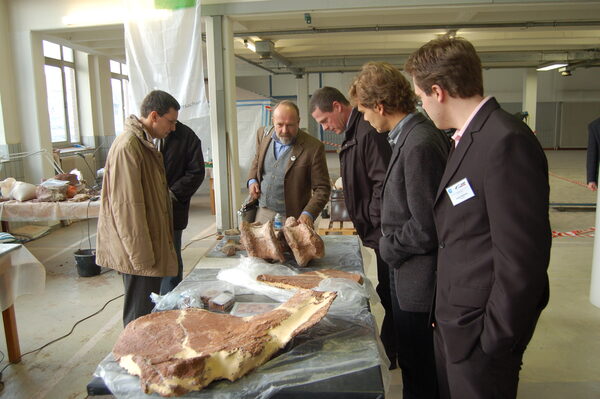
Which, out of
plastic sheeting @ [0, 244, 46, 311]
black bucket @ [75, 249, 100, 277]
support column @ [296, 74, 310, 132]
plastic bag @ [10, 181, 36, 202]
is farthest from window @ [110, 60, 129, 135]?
plastic sheeting @ [0, 244, 46, 311]

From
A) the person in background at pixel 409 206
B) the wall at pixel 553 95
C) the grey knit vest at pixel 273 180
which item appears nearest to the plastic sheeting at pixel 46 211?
the grey knit vest at pixel 273 180

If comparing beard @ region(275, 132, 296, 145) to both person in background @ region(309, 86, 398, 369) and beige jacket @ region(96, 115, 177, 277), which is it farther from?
beige jacket @ region(96, 115, 177, 277)

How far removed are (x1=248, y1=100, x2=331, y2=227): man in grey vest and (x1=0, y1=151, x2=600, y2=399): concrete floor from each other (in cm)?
123

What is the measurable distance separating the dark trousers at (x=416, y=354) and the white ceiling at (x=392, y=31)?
13.3 ft

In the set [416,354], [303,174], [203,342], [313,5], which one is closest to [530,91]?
[313,5]

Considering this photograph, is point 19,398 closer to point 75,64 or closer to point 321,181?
point 321,181

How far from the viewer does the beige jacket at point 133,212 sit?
226 centimetres

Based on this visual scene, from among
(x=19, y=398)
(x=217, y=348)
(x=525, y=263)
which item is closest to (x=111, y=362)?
(x=217, y=348)

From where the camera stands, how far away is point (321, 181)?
10.1 ft

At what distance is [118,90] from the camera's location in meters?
11.0

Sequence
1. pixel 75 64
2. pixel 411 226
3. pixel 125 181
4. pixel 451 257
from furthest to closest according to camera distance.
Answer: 1. pixel 75 64
2. pixel 125 181
3. pixel 411 226
4. pixel 451 257

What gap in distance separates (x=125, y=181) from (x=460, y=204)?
1631mm

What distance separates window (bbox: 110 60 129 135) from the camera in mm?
10727

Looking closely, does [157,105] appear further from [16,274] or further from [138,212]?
[16,274]
